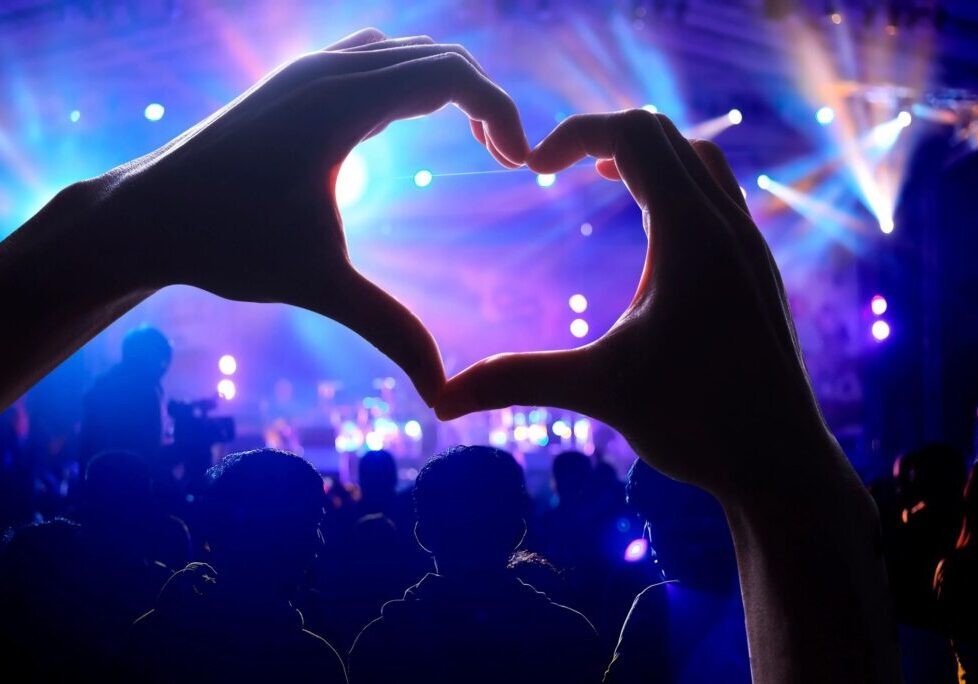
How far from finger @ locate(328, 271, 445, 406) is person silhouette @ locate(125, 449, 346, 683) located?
3.51 ft

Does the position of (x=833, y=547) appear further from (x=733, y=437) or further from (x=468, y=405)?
(x=468, y=405)

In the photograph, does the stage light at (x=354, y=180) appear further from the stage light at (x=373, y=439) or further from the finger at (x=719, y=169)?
the finger at (x=719, y=169)

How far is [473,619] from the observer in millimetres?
1630

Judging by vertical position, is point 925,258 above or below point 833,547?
above

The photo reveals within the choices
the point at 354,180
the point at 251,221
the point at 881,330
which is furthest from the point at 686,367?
the point at 881,330

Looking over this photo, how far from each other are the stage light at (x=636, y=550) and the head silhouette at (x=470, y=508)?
0.98m

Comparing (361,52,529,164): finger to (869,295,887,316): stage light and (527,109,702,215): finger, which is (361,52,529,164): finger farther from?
(869,295,887,316): stage light

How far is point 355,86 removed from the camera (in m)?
0.71

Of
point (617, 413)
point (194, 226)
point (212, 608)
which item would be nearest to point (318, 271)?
point (194, 226)

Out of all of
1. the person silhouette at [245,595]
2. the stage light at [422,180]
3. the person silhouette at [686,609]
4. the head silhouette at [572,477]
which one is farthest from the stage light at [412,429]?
the person silhouette at [245,595]

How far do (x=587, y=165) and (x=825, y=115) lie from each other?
3.05m

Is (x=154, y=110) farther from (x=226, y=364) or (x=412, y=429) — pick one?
(x=412, y=429)

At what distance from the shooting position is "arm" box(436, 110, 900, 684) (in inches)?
23.4

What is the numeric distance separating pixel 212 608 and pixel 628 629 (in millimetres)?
988
